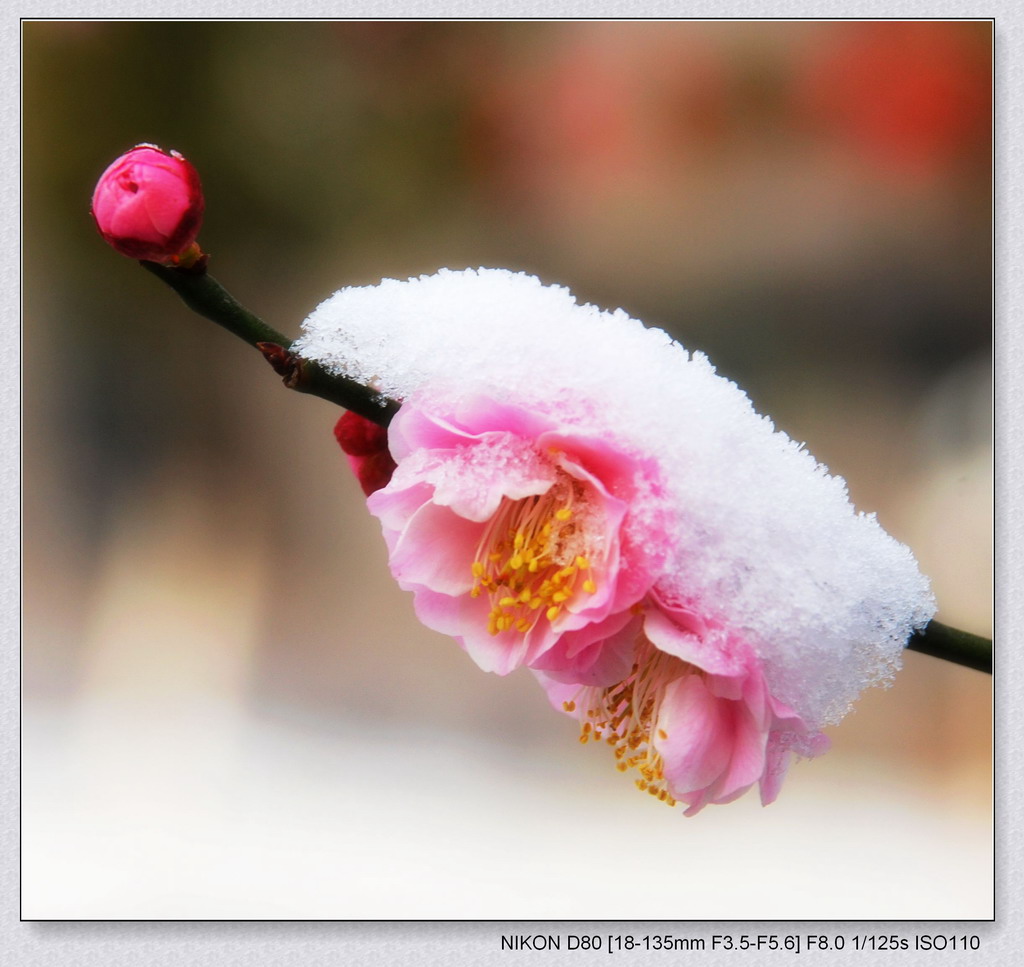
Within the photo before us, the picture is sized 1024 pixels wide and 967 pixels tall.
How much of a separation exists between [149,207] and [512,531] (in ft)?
0.62

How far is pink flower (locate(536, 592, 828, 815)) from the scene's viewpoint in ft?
1.17

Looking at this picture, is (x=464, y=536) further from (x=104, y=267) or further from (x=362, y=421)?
(x=104, y=267)

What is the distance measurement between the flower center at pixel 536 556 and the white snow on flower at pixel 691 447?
0.03 metres

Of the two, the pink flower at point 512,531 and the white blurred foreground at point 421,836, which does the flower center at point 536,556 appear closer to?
the pink flower at point 512,531

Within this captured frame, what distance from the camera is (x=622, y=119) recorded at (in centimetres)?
99

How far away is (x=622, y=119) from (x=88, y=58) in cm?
54

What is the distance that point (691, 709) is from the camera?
380mm

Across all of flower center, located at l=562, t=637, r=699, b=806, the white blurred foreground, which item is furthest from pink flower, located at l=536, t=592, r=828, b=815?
the white blurred foreground

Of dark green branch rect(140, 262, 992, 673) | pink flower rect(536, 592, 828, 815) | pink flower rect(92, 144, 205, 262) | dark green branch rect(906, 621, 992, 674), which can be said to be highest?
pink flower rect(92, 144, 205, 262)

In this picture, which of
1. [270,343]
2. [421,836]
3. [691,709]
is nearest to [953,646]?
[691,709]

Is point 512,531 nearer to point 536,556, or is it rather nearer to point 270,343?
point 536,556

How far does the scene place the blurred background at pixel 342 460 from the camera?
896 mm

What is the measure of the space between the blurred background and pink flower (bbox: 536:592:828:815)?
496mm

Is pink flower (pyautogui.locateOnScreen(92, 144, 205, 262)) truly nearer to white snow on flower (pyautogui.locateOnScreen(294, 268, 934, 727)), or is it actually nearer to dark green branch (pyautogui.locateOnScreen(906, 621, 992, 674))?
white snow on flower (pyautogui.locateOnScreen(294, 268, 934, 727))
